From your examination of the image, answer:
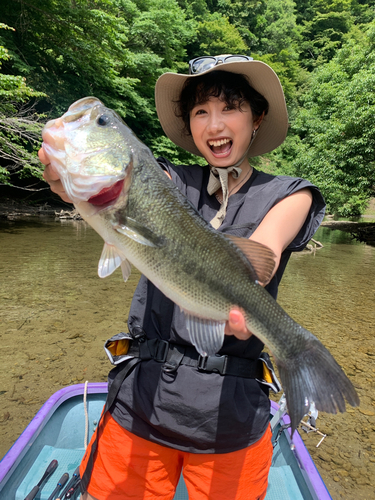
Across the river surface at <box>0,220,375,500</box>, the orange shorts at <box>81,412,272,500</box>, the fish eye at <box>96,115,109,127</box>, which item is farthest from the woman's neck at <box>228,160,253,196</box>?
the river surface at <box>0,220,375,500</box>

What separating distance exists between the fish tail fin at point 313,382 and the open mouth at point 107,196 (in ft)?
3.84

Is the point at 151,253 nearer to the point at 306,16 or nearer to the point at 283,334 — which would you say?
the point at 283,334

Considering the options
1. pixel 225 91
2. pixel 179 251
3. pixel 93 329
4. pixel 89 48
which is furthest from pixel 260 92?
pixel 89 48

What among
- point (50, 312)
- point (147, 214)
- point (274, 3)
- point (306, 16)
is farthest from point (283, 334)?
point (306, 16)

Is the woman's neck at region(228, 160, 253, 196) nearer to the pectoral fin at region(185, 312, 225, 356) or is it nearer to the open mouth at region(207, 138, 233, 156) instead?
the open mouth at region(207, 138, 233, 156)

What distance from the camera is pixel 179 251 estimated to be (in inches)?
63.6

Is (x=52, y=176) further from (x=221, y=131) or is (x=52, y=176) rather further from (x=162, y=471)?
(x=162, y=471)

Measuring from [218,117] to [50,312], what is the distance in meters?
5.80

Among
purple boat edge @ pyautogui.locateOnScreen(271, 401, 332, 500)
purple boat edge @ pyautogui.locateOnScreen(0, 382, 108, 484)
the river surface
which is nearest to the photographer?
purple boat edge @ pyautogui.locateOnScreen(271, 401, 332, 500)

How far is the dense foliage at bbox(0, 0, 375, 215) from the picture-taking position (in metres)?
15.6

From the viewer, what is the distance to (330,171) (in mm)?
21328

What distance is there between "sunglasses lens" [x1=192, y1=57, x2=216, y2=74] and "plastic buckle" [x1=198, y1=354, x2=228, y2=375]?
184 cm

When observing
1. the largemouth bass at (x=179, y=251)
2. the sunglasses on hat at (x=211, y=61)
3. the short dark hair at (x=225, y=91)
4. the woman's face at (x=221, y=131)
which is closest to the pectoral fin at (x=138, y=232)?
the largemouth bass at (x=179, y=251)

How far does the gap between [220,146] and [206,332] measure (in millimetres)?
1189
